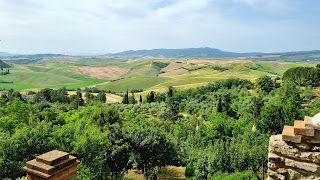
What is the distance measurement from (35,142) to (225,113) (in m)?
38.3

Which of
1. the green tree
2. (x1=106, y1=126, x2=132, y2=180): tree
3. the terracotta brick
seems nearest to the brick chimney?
the terracotta brick

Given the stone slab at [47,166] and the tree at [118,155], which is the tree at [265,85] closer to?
the tree at [118,155]

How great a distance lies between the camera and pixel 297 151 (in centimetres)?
463

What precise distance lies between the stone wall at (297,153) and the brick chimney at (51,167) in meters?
3.42

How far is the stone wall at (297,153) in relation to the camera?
4480mm

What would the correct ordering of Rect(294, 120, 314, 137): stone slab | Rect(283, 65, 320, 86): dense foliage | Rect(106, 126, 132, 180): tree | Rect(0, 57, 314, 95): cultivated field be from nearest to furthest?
Rect(294, 120, 314, 137): stone slab
Rect(106, 126, 132, 180): tree
Rect(283, 65, 320, 86): dense foliage
Rect(0, 57, 314, 95): cultivated field

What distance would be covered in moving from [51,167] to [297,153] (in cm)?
392

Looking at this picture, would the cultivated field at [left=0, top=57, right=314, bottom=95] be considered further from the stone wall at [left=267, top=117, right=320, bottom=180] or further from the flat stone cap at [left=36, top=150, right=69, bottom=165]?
the flat stone cap at [left=36, top=150, right=69, bottom=165]

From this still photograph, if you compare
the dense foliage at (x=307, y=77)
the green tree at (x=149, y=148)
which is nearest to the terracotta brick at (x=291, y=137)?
the green tree at (x=149, y=148)

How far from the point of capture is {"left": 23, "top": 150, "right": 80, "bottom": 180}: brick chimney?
4.29m

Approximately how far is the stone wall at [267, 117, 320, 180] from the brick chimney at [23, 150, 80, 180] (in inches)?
135

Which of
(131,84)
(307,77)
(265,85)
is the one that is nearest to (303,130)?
(265,85)

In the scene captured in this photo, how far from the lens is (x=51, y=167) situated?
4293mm

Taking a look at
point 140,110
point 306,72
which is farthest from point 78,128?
point 306,72
